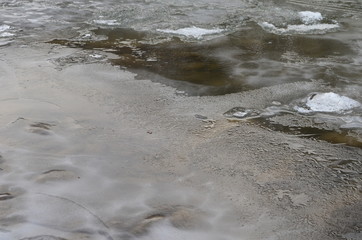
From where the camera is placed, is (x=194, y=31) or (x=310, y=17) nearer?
(x=194, y=31)

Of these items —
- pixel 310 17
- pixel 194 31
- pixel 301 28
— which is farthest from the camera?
pixel 310 17

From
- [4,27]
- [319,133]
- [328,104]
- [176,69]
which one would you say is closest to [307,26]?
[176,69]

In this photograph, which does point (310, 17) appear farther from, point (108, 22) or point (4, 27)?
point (4, 27)

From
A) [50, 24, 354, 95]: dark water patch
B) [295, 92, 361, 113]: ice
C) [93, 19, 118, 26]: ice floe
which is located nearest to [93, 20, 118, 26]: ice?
[93, 19, 118, 26]: ice floe

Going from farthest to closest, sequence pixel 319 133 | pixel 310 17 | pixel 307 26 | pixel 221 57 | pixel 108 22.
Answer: pixel 310 17 < pixel 108 22 < pixel 307 26 < pixel 221 57 < pixel 319 133

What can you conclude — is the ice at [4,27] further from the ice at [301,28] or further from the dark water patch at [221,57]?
the ice at [301,28]

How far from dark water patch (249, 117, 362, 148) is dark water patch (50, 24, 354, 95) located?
880mm

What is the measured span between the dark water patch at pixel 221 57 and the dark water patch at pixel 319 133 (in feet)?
2.89

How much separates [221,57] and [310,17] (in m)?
2.92

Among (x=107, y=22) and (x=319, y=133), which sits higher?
(x=107, y=22)

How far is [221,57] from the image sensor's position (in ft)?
19.1

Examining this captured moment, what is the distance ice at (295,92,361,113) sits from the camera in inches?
169

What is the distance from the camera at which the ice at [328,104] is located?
4281 mm

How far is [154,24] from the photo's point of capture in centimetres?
733
